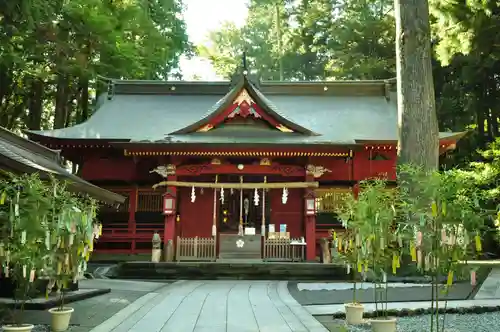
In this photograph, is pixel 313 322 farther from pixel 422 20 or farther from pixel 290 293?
pixel 422 20

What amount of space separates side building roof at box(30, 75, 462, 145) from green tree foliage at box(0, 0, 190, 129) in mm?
1828

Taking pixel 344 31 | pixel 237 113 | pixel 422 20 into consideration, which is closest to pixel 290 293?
pixel 422 20

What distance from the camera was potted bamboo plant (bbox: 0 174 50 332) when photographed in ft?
16.4

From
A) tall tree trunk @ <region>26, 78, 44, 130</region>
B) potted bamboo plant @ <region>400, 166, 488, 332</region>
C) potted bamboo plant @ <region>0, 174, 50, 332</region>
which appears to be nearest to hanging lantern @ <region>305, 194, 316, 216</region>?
potted bamboo plant @ <region>400, 166, 488, 332</region>

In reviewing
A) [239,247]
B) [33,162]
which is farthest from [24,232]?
[239,247]

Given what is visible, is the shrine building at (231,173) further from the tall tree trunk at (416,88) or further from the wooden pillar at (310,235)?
the tall tree trunk at (416,88)

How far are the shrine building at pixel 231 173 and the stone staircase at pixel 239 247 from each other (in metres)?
0.03

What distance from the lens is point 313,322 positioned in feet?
20.4

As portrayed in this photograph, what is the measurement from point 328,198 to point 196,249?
16.5 ft

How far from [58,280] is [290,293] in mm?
5209

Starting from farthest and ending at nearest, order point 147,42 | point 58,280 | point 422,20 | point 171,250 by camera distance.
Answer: point 147,42
point 171,250
point 422,20
point 58,280

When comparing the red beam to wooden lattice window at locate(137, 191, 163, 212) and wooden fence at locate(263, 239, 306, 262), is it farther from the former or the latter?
wooden fence at locate(263, 239, 306, 262)

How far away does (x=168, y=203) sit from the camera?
48.9 feet

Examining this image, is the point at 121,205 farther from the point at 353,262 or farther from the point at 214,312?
the point at 353,262
